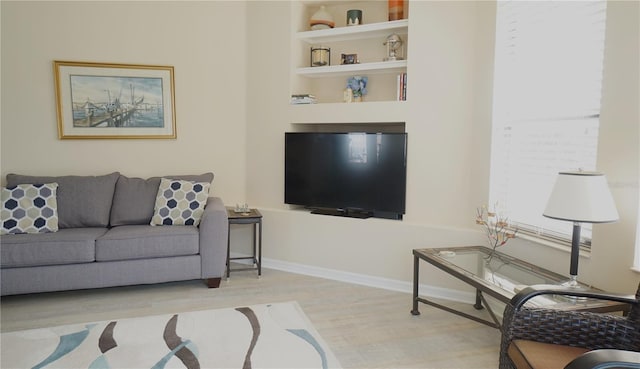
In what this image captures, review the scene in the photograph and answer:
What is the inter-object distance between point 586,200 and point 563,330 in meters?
0.60

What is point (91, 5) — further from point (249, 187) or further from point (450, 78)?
point (450, 78)

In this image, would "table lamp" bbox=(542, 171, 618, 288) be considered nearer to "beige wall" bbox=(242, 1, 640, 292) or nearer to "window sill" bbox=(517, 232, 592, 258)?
"window sill" bbox=(517, 232, 592, 258)

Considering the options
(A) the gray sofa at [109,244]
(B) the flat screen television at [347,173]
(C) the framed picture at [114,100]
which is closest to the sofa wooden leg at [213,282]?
(A) the gray sofa at [109,244]

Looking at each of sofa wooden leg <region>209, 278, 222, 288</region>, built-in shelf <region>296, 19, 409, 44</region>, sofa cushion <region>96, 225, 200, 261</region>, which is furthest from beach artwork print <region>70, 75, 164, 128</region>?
sofa wooden leg <region>209, 278, 222, 288</region>

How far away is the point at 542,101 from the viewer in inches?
109

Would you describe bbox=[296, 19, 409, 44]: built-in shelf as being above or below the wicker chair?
above

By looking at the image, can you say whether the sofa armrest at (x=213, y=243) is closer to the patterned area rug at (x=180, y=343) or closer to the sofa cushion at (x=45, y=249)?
the patterned area rug at (x=180, y=343)

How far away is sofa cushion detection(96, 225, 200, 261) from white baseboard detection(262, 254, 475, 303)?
3.07ft

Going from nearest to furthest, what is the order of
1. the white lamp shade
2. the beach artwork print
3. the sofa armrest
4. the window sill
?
the white lamp shade
the window sill
the sofa armrest
the beach artwork print

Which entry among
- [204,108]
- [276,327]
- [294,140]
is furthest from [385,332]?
[204,108]

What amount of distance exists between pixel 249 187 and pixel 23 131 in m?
2.20

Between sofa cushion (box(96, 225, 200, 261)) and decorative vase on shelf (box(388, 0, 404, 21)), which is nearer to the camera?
sofa cushion (box(96, 225, 200, 261))

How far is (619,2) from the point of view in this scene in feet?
7.11

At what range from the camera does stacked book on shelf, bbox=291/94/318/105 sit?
403cm
